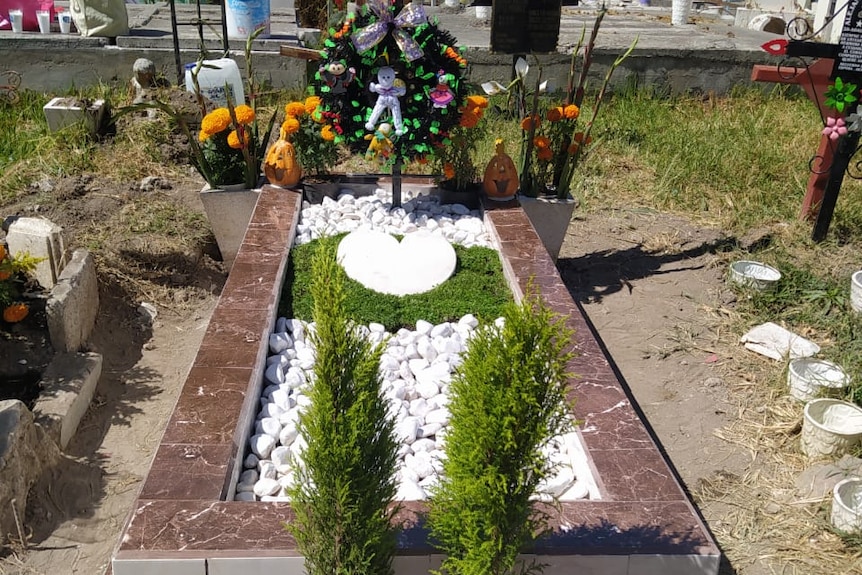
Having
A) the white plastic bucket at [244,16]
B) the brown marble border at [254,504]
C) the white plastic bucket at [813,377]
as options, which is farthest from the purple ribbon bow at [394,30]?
the white plastic bucket at [244,16]

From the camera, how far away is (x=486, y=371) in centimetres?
197

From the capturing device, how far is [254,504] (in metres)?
2.68

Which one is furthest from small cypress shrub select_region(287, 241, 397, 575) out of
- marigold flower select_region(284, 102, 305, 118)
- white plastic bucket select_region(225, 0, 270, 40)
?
white plastic bucket select_region(225, 0, 270, 40)

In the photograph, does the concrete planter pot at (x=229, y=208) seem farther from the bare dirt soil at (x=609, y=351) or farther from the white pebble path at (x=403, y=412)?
the white pebble path at (x=403, y=412)

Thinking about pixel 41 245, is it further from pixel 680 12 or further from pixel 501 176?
pixel 680 12

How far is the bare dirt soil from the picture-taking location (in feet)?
11.0

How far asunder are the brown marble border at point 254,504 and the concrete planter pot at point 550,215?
1.63m

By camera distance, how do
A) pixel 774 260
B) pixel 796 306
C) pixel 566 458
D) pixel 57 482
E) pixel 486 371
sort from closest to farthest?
pixel 486 371
pixel 566 458
pixel 57 482
pixel 796 306
pixel 774 260

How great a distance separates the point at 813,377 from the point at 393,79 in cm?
289

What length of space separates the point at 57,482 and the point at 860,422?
365 cm

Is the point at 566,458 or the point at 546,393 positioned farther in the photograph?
the point at 566,458

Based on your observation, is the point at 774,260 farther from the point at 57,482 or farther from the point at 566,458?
the point at 57,482

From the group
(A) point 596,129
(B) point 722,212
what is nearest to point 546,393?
(B) point 722,212

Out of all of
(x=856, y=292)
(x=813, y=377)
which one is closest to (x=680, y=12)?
(x=856, y=292)
